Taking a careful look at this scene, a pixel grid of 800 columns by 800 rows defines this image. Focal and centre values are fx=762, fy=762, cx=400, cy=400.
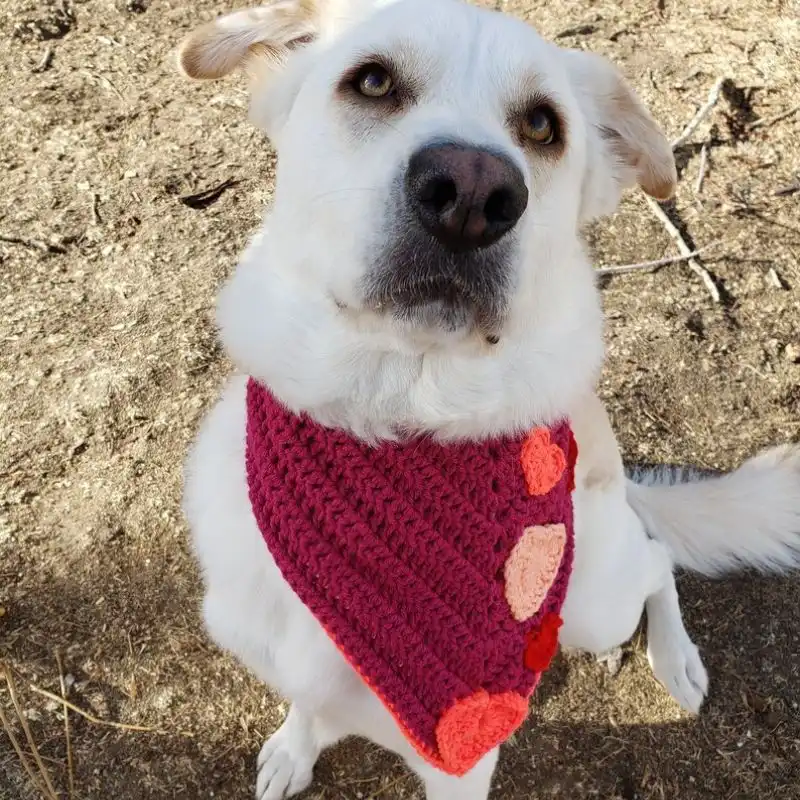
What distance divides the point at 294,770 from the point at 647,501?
132cm

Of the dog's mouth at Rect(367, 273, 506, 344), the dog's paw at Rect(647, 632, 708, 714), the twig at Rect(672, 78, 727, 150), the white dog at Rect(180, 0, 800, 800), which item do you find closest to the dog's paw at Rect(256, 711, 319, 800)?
the white dog at Rect(180, 0, 800, 800)

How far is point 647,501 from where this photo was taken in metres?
2.41

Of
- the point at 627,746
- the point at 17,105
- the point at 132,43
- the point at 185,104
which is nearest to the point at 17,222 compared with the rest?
the point at 17,105

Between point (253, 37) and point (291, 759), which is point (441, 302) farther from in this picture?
point (291, 759)

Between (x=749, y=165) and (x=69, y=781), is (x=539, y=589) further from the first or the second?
(x=749, y=165)

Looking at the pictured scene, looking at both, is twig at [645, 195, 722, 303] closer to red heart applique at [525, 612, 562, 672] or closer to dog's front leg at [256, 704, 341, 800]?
red heart applique at [525, 612, 562, 672]

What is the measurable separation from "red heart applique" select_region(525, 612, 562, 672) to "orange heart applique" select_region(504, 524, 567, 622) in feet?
Result: 0.20

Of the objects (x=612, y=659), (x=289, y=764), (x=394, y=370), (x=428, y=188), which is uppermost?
(x=428, y=188)

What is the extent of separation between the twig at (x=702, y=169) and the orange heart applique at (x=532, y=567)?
2.31m

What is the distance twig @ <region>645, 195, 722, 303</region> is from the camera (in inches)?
120

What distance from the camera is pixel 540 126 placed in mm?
1444

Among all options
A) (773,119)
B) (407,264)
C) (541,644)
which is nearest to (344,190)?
(407,264)

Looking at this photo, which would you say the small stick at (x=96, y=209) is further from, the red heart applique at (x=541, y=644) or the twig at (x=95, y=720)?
the red heart applique at (x=541, y=644)

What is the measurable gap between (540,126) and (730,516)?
1.48 metres
